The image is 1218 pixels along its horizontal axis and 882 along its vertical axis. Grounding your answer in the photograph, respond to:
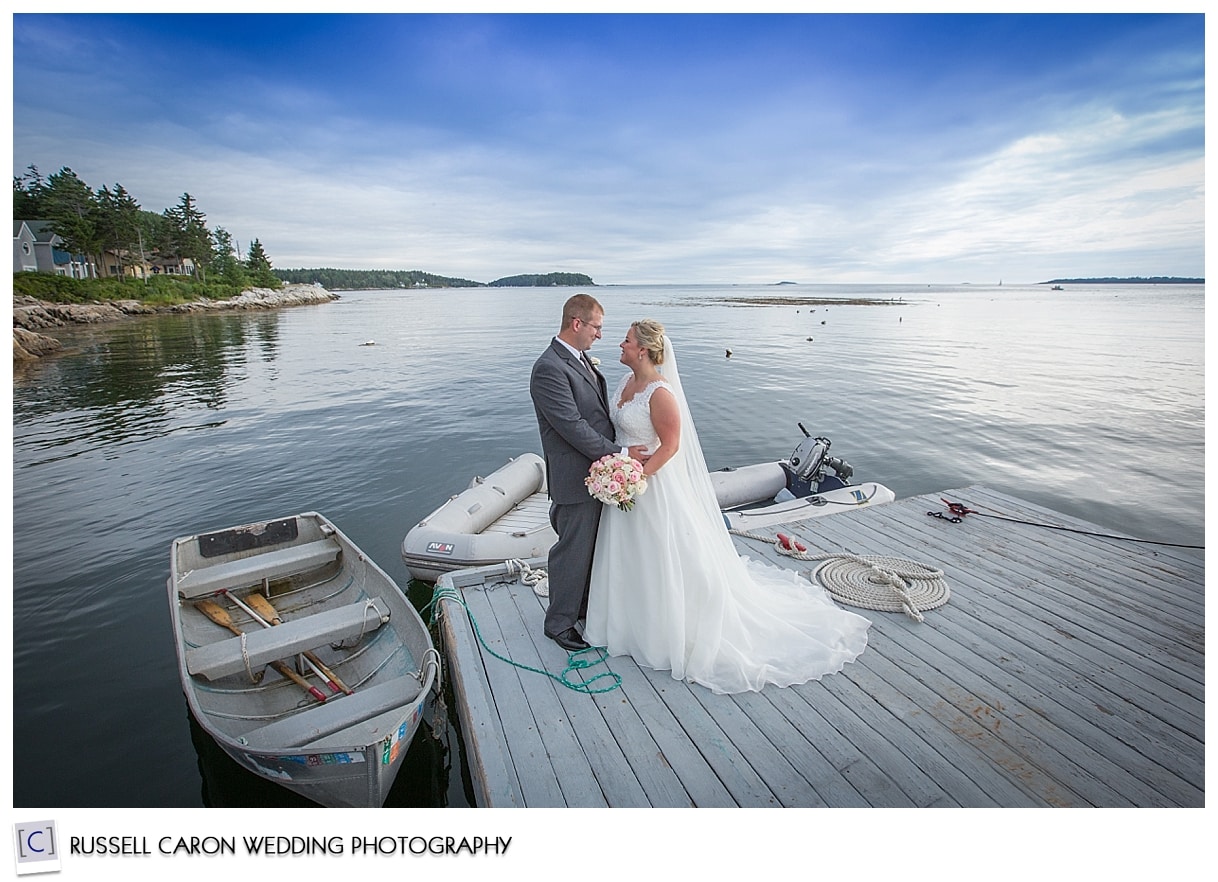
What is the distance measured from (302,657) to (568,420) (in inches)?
117

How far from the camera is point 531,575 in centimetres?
468

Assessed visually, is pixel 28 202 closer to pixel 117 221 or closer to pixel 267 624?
pixel 117 221

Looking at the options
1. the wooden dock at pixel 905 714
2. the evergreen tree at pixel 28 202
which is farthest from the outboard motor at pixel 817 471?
the evergreen tree at pixel 28 202

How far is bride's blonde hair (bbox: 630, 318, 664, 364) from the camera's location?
3.22 metres

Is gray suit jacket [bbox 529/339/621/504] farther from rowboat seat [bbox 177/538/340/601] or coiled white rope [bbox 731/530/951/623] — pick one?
rowboat seat [bbox 177/538/340/601]

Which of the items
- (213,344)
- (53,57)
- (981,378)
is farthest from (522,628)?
(213,344)

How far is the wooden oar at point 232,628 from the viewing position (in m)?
4.24

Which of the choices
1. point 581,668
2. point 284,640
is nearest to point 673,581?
point 581,668

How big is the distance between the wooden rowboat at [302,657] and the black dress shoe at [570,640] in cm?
76

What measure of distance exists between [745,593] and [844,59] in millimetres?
3860

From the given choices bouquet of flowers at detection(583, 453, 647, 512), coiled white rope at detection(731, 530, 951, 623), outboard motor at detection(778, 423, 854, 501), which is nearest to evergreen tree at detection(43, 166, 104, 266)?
outboard motor at detection(778, 423, 854, 501)

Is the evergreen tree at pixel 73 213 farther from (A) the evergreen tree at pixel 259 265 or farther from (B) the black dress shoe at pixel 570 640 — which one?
(B) the black dress shoe at pixel 570 640

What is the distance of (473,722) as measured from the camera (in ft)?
10.3

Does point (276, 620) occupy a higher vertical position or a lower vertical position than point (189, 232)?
lower
